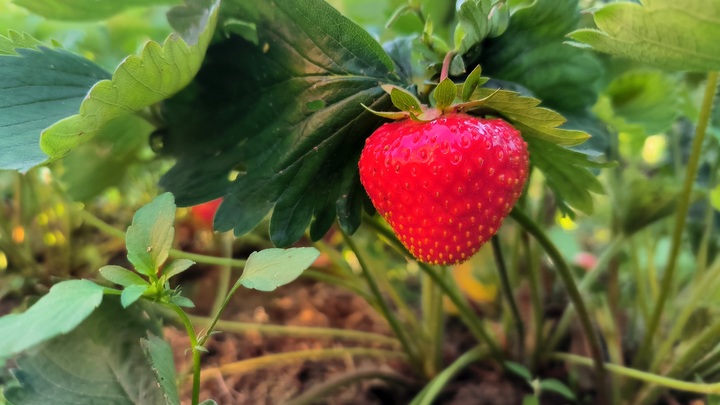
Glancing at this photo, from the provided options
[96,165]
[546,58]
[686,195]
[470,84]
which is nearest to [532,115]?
[470,84]

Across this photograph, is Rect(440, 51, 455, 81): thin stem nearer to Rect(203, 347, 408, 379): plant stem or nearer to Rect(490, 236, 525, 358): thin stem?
Rect(490, 236, 525, 358): thin stem

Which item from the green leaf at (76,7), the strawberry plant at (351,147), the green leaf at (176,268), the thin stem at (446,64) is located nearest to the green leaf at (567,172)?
the strawberry plant at (351,147)

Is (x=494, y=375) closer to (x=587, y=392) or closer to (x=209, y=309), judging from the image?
(x=587, y=392)

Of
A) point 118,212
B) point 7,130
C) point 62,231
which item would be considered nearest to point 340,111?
point 7,130

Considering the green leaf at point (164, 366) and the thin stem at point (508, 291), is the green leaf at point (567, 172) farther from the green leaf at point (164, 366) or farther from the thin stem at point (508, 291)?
the green leaf at point (164, 366)

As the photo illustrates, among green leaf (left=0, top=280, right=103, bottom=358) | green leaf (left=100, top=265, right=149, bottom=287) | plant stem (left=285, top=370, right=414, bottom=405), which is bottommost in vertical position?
plant stem (left=285, top=370, right=414, bottom=405)

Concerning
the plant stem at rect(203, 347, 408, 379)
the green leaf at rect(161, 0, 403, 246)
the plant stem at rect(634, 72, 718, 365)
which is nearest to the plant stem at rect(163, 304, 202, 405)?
the green leaf at rect(161, 0, 403, 246)
